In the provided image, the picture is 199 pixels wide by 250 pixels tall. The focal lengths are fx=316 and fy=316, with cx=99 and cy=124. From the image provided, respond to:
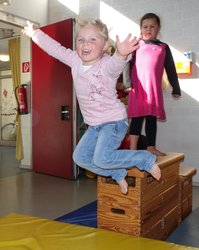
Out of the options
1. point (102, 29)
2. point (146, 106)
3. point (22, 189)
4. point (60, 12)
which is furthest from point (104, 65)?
point (60, 12)

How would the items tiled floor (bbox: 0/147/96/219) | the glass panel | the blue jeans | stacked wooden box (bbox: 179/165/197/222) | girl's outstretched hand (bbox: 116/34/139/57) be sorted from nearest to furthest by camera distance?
girl's outstretched hand (bbox: 116/34/139/57), the blue jeans, stacked wooden box (bbox: 179/165/197/222), tiled floor (bbox: 0/147/96/219), the glass panel

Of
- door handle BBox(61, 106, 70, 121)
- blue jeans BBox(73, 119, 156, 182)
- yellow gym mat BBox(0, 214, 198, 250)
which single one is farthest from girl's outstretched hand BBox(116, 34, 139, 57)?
door handle BBox(61, 106, 70, 121)

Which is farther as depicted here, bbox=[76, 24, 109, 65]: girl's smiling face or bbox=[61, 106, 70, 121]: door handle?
bbox=[61, 106, 70, 121]: door handle

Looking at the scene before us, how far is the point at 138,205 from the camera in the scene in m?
2.28

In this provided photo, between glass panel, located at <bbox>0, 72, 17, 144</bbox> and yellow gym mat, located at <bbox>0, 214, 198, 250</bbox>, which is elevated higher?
glass panel, located at <bbox>0, 72, 17, 144</bbox>

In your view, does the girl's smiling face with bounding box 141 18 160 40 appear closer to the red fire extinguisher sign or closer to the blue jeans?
the blue jeans

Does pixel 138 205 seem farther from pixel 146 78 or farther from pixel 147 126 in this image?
pixel 146 78

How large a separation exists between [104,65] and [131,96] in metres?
0.79

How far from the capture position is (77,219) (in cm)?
298

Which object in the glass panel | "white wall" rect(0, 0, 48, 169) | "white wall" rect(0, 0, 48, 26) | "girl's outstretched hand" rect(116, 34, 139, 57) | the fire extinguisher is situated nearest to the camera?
"girl's outstretched hand" rect(116, 34, 139, 57)

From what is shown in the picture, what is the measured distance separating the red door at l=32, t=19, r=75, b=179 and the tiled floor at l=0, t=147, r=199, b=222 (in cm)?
27

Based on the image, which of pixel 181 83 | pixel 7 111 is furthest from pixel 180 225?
pixel 7 111

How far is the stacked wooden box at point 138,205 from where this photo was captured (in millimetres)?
2285

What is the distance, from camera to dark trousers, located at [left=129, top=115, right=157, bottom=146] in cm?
270
